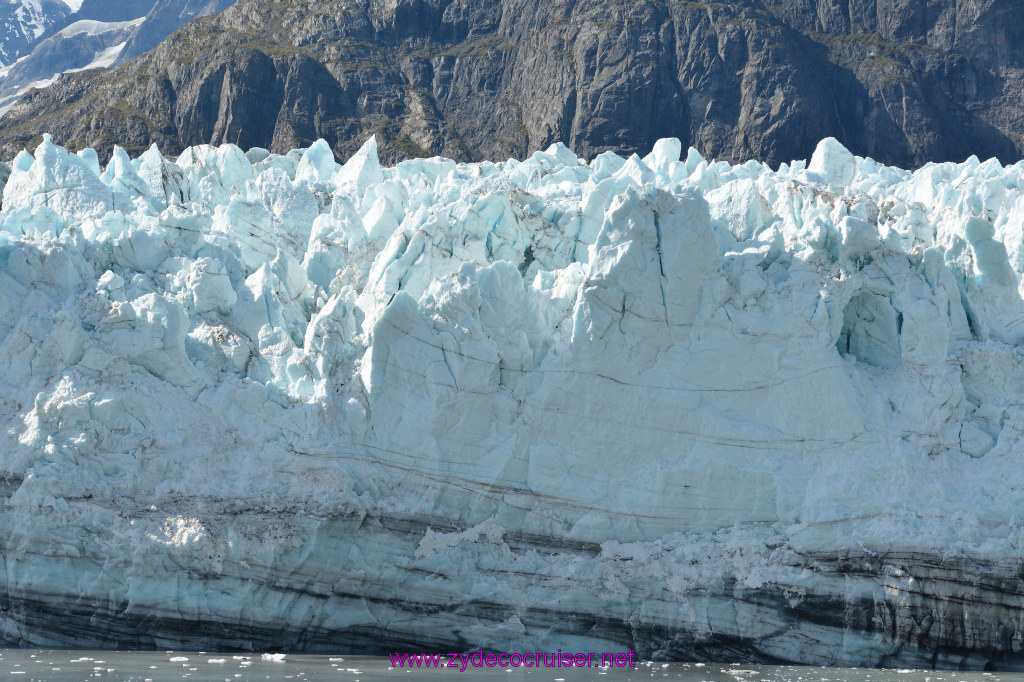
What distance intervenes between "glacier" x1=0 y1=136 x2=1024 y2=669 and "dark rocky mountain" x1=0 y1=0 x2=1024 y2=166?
2444 centimetres

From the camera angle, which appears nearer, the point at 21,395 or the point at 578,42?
the point at 21,395

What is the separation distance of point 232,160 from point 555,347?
976cm

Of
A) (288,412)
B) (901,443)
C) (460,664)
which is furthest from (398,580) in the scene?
(901,443)

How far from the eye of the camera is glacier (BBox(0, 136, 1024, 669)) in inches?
518

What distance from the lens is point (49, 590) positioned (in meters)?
13.1

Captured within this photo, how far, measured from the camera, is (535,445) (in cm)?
1397

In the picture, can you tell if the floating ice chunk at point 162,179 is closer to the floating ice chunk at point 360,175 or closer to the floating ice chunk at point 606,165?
the floating ice chunk at point 360,175

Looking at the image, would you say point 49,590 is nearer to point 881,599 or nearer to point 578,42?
point 881,599

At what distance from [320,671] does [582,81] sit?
1258 inches

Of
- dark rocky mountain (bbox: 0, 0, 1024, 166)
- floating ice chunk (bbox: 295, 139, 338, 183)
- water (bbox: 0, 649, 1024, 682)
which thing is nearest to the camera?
water (bbox: 0, 649, 1024, 682)

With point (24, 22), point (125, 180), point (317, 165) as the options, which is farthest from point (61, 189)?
point (24, 22)

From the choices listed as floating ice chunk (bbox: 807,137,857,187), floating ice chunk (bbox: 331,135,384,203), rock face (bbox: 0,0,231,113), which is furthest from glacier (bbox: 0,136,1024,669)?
rock face (bbox: 0,0,231,113)

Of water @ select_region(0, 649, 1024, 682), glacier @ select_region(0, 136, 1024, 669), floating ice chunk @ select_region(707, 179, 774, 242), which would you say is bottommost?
water @ select_region(0, 649, 1024, 682)

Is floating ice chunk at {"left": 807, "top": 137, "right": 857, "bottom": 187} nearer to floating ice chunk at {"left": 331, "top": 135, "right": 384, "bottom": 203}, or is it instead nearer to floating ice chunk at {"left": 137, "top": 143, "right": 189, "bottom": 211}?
floating ice chunk at {"left": 331, "top": 135, "right": 384, "bottom": 203}
